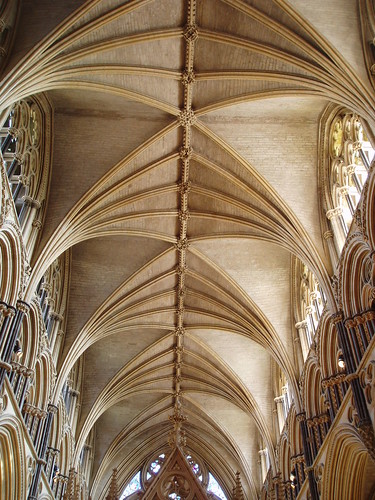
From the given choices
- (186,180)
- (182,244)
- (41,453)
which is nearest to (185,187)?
(186,180)

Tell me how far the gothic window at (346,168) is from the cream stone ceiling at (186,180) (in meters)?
0.71

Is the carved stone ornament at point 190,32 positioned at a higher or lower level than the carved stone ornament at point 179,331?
higher

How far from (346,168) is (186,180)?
5.45 metres

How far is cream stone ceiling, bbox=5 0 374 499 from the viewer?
14.2 metres

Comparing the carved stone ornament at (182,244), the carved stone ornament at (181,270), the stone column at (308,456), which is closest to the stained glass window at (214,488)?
the stone column at (308,456)

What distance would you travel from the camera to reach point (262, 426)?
22.5m

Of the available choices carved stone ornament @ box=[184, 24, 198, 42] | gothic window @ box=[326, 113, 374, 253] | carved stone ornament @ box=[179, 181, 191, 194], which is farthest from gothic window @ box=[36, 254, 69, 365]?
gothic window @ box=[326, 113, 374, 253]

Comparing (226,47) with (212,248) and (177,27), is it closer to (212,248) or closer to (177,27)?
(177,27)

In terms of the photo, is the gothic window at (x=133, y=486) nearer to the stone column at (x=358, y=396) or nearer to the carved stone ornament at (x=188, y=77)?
the stone column at (x=358, y=396)

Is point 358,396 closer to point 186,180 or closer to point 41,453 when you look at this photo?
point 41,453

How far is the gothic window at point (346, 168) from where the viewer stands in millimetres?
14781

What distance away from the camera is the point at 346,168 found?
15484mm

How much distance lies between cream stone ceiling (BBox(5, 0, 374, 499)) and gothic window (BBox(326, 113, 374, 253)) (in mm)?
705

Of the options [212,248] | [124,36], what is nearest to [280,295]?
[212,248]
